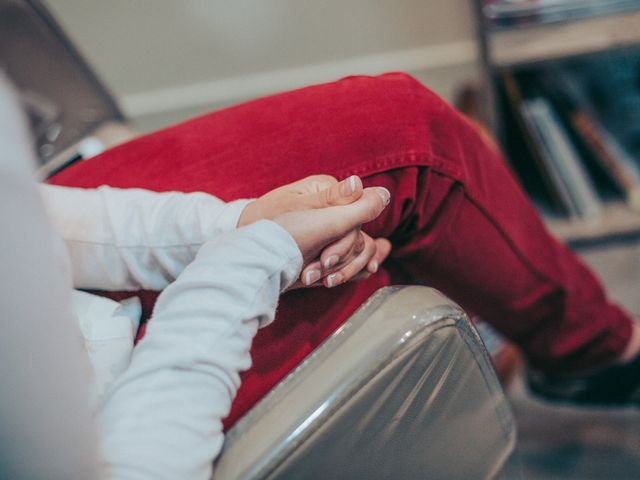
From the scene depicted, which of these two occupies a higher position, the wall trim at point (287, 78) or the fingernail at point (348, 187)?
the fingernail at point (348, 187)

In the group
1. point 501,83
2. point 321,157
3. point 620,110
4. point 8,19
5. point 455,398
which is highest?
point 8,19

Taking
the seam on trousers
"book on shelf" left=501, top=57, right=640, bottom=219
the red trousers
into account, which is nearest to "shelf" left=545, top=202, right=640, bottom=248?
"book on shelf" left=501, top=57, right=640, bottom=219

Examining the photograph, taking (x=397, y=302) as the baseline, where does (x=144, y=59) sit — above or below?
below

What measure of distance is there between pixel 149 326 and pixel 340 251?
0.51 ft

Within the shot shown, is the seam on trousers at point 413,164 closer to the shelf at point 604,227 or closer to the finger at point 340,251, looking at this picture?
the finger at point 340,251

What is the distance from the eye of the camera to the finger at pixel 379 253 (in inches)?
21.8

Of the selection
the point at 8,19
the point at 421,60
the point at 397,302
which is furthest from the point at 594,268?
the point at 8,19

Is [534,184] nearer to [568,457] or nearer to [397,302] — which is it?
[568,457]

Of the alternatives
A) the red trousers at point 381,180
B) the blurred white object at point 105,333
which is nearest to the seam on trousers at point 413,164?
the red trousers at point 381,180

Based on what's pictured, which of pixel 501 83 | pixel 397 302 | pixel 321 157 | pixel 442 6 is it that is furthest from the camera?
pixel 442 6

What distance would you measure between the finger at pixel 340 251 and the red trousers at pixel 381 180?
0.15 ft

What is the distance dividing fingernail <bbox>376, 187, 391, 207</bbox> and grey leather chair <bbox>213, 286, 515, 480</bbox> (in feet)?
0.28

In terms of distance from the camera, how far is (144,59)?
59.7 inches

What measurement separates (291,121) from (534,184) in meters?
0.80
